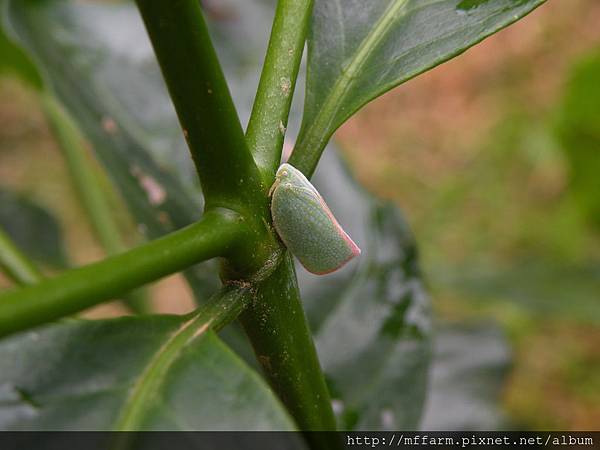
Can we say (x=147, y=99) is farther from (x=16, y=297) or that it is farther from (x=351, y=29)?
(x=16, y=297)

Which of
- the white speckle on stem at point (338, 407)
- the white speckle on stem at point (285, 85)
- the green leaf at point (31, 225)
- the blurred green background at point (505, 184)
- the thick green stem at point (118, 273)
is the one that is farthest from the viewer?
the blurred green background at point (505, 184)

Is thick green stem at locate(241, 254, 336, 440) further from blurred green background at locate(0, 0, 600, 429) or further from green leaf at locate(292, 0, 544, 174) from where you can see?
blurred green background at locate(0, 0, 600, 429)

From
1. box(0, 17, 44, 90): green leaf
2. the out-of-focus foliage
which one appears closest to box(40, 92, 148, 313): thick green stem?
box(0, 17, 44, 90): green leaf

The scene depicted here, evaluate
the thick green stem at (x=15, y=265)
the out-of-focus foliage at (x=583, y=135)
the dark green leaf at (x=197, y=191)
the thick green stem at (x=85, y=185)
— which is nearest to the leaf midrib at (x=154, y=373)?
the dark green leaf at (x=197, y=191)

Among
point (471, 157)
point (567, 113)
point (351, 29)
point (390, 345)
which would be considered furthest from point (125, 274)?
point (471, 157)

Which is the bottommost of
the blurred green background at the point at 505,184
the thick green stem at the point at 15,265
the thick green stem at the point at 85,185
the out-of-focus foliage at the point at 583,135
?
the blurred green background at the point at 505,184

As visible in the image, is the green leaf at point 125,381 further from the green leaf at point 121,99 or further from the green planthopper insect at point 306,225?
the green leaf at point 121,99

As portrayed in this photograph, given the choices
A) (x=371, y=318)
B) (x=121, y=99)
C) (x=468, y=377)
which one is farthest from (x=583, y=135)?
(x=121, y=99)
